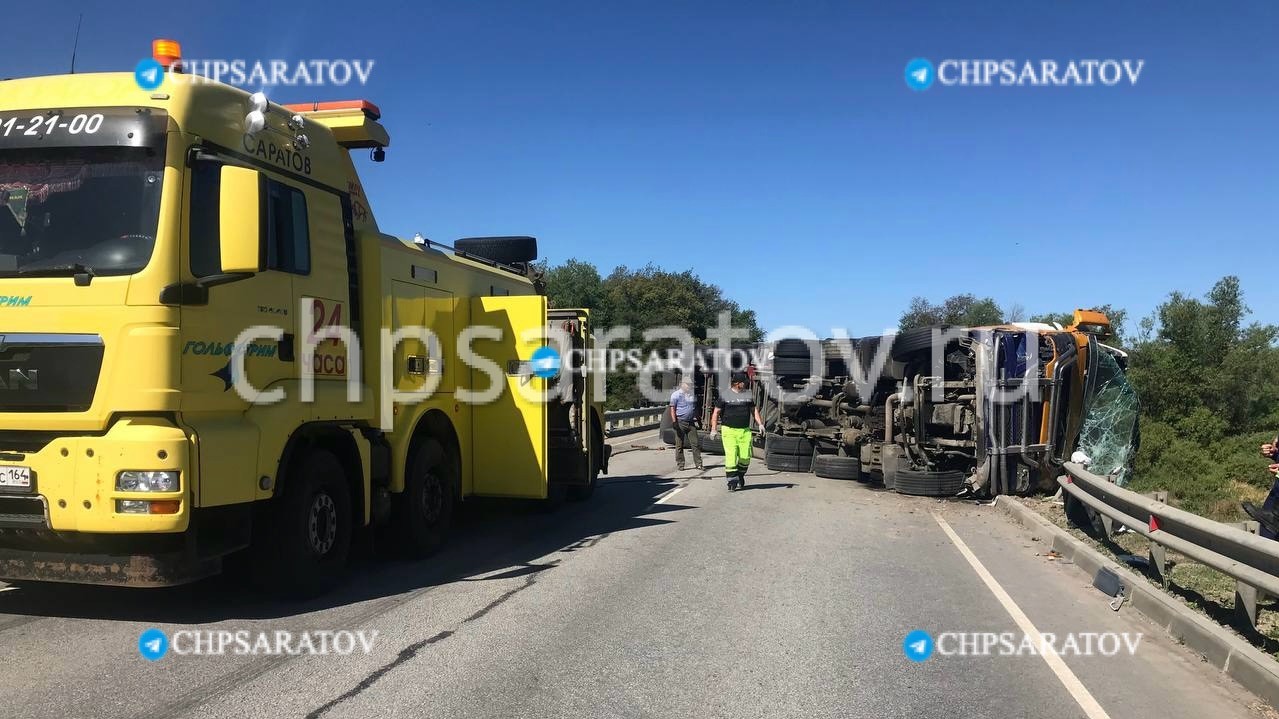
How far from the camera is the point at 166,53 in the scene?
6.24 m

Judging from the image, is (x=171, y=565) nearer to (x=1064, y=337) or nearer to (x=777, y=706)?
Result: (x=777, y=706)

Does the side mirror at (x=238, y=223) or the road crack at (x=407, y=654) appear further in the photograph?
the side mirror at (x=238, y=223)

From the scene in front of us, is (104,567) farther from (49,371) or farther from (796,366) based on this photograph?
(796,366)

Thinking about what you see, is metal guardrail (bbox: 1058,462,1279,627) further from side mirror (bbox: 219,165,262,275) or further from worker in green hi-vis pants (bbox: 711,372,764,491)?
side mirror (bbox: 219,165,262,275)

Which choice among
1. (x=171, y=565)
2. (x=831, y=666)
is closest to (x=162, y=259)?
(x=171, y=565)

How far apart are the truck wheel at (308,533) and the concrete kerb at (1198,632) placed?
600cm

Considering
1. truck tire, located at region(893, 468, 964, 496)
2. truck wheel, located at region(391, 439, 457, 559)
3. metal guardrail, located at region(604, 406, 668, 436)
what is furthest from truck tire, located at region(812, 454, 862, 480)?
metal guardrail, located at region(604, 406, 668, 436)

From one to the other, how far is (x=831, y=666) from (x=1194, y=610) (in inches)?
125

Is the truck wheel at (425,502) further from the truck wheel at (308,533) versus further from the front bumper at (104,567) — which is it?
the front bumper at (104,567)

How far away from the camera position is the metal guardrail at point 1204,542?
534 centimetres

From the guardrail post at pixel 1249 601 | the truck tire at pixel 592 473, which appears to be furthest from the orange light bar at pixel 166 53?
the guardrail post at pixel 1249 601

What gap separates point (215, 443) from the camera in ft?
17.9

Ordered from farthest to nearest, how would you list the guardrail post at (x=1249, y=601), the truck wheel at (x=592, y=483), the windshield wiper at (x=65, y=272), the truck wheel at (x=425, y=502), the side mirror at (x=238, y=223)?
the truck wheel at (x=592, y=483)
the truck wheel at (x=425, y=502)
the guardrail post at (x=1249, y=601)
the side mirror at (x=238, y=223)
the windshield wiper at (x=65, y=272)

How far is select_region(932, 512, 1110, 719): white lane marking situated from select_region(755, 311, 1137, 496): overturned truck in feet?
11.3
